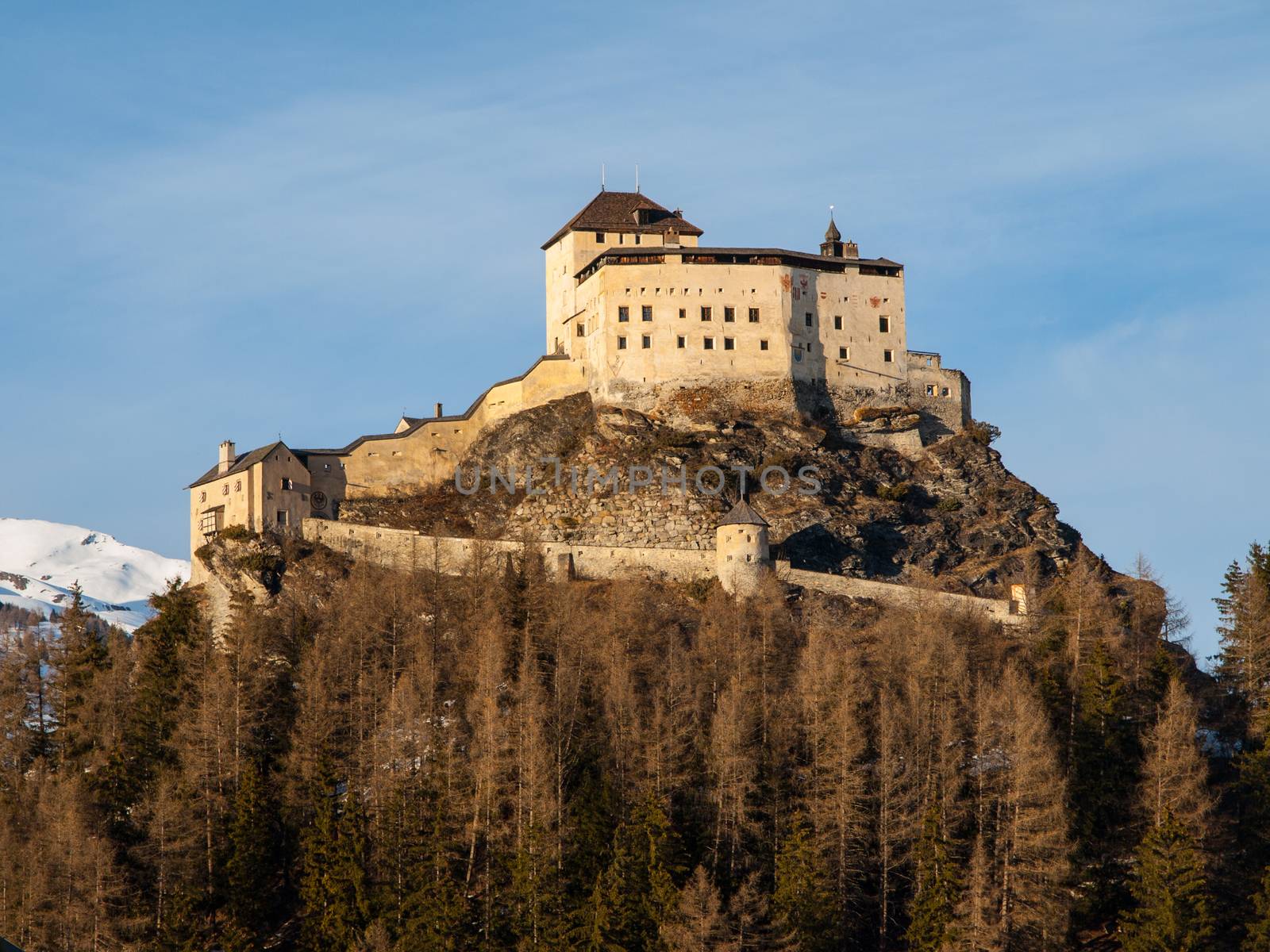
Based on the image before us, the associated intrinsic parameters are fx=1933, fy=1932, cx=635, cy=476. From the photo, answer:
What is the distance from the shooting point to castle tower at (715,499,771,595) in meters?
77.9

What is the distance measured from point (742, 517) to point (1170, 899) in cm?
2571

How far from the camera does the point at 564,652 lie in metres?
71.3

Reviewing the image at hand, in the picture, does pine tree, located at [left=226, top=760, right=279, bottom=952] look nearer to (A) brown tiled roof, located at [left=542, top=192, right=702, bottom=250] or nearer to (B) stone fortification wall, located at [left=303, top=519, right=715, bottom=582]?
(B) stone fortification wall, located at [left=303, top=519, right=715, bottom=582]

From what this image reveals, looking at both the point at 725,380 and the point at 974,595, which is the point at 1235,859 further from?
the point at 725,380

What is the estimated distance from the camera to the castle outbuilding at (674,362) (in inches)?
3477

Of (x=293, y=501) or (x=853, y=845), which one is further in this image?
(x=293, y=501)

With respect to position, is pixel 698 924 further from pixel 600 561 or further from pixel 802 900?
pixel 600 561

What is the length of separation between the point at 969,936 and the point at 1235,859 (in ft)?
38.5

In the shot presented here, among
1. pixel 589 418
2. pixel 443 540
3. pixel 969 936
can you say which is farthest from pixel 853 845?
pixel 589 418

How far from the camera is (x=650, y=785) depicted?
206 ft

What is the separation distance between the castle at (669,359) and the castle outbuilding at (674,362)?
7cm

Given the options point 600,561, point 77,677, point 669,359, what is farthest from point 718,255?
point 77,677

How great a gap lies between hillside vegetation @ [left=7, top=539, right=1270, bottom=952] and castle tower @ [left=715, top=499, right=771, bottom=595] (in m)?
1.70

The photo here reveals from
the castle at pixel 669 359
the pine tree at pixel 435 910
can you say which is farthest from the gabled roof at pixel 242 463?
the pine tree at pixel 435 910
